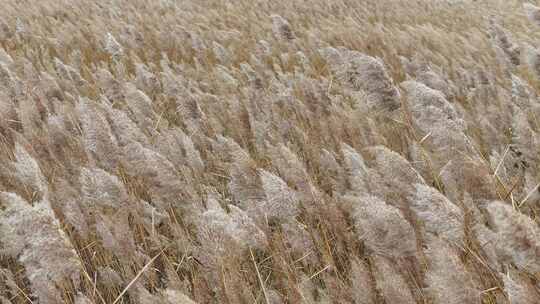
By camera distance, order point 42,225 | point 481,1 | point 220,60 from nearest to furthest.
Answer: point 42,225
point 220,60
point 481,1

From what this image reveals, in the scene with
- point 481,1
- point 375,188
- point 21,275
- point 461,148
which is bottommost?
point 481,1

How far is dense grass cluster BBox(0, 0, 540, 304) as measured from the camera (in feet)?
4.61

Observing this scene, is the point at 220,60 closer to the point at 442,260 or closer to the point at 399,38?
the point at 399,38

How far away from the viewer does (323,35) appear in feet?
22.8

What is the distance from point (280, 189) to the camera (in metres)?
1.64

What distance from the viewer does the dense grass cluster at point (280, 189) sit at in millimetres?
1405

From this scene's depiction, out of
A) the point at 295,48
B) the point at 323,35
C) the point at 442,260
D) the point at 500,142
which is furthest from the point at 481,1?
the point at 442,260

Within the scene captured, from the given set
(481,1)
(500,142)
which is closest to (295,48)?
(500,142)

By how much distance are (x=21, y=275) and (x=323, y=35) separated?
5.55 meters

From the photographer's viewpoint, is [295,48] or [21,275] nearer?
[21,275]

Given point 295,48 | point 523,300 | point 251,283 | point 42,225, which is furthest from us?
point 295,48

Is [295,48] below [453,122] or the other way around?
below

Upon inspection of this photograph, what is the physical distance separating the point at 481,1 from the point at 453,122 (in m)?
13.1

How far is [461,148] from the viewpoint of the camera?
188 cm
